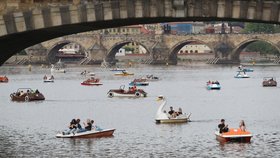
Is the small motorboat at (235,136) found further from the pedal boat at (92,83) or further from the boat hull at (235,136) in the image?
the pedal boat at (92,83)

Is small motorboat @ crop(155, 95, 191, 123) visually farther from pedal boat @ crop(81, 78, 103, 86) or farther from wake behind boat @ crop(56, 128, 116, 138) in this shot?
A: pedal boat @ crop(81, 78, 103, 86)

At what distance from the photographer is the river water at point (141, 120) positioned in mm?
57438

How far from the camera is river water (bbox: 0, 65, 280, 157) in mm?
57438

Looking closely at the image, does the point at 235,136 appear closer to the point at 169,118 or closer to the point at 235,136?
the point at 235,136

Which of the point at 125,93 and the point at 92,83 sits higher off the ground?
the point at 92,83

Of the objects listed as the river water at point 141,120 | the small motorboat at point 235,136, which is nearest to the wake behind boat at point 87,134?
the river water at point 141,120

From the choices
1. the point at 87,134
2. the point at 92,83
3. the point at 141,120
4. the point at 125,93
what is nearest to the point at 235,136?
the point at 87,134

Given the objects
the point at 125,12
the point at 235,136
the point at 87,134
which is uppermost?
the point at 125,12

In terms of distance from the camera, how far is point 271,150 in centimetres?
5638

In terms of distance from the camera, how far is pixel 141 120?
268 feet

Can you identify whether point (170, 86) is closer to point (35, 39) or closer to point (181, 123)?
point (181, 123)

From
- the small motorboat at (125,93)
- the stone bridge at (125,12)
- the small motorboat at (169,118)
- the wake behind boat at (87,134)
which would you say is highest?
the stone bridge at (125,12)

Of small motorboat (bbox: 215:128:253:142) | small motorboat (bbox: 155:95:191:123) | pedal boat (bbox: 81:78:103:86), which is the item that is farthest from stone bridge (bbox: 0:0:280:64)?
pedal boat (bbox: 81:78:103:86)

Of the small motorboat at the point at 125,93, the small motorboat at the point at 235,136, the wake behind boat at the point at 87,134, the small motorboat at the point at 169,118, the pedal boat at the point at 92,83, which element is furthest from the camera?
the pedal boat at the point at 92,83
